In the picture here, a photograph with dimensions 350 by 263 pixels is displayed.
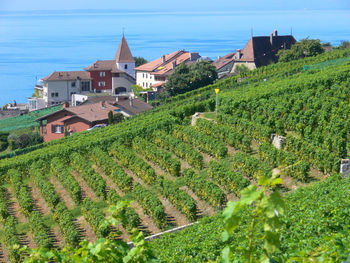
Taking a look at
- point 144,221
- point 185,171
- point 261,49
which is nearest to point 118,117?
point 185,171

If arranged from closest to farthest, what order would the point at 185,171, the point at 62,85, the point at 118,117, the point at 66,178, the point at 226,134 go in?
1. the point at 185,171
2. the point at 66,178
3. the point at 226,134
4. the point at 118,117
5. the point at 62,85

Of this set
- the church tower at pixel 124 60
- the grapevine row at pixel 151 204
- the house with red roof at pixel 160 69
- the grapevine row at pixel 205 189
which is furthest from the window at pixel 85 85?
the grapevine row at pixel 205 189

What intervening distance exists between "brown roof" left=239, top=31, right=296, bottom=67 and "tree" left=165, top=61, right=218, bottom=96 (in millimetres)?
17637

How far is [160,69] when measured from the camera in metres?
91.0

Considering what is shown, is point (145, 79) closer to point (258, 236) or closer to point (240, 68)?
point (240, 68)

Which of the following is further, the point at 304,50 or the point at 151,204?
the point at 304,50

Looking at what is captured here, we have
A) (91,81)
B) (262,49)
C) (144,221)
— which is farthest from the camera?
(91,81)

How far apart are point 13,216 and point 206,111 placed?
60.8 feet

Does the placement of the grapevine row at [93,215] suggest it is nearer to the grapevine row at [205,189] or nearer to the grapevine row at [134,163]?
the grapevine row at [134,163]

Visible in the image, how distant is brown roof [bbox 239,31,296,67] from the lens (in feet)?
279

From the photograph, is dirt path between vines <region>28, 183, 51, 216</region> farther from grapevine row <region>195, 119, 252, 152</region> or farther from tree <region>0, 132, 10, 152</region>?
tree <region>0, 132, 10, 152</region>

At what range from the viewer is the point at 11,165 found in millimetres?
35406

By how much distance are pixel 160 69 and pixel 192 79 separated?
24.2 m

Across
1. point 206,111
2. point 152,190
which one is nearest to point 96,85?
point 206,111
